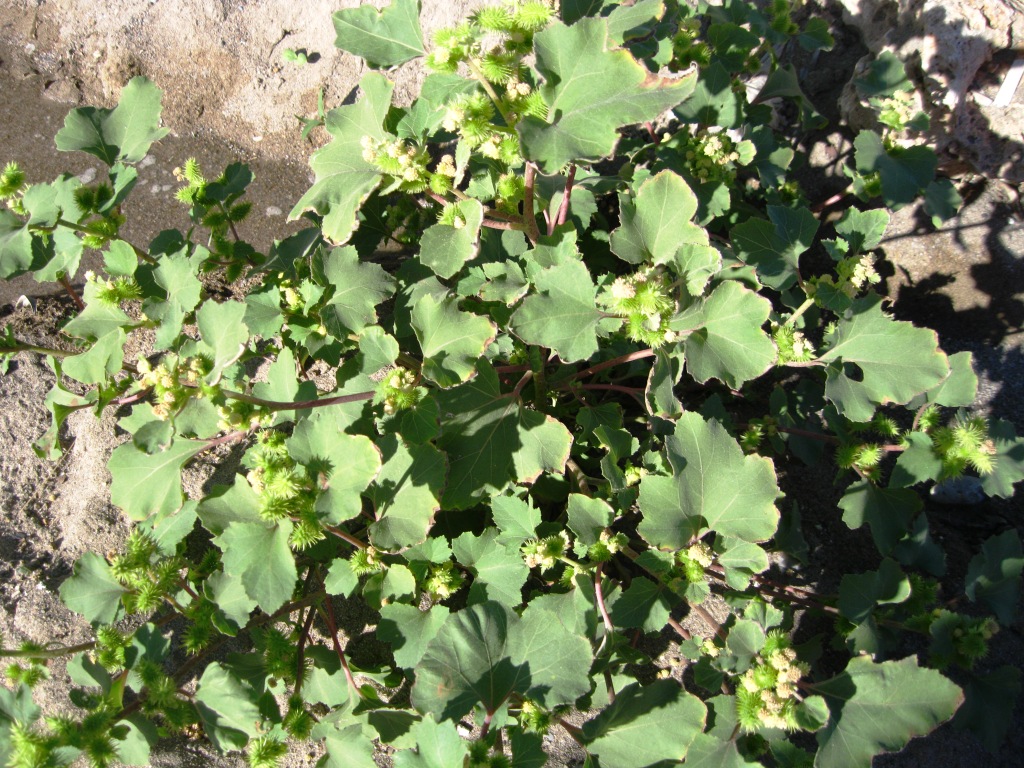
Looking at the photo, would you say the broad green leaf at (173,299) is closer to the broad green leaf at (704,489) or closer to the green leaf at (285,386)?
the green leaf at (285,386)

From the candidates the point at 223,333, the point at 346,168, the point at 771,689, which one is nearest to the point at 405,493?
the point at 223,333

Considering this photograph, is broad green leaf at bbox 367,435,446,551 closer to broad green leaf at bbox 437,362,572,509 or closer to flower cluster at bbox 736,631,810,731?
broad green leaf at bbox 437,362,572,509

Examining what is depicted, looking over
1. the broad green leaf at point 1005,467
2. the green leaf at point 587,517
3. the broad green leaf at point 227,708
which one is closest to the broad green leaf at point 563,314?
the green leaf at point 587,517

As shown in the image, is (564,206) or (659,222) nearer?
(659,222)

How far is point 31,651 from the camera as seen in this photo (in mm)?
2051

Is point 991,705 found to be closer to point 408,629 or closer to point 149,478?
point 408,629

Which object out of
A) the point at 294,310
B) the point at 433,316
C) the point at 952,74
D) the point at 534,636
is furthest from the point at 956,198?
the point at 294,310

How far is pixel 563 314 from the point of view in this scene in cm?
190

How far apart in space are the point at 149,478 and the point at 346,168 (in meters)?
1.07

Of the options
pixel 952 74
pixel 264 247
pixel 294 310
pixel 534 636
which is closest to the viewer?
pixel 534 636

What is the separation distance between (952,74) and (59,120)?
173 inches

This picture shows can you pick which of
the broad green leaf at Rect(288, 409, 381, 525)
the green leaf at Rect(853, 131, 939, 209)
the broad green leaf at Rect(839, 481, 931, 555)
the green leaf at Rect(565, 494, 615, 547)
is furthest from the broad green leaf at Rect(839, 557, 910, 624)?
the broad green leaf at Rect(288, 409, 381, 525)

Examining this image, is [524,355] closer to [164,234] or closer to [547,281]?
[547,281]

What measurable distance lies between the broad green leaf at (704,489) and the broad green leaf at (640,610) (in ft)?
0.52
